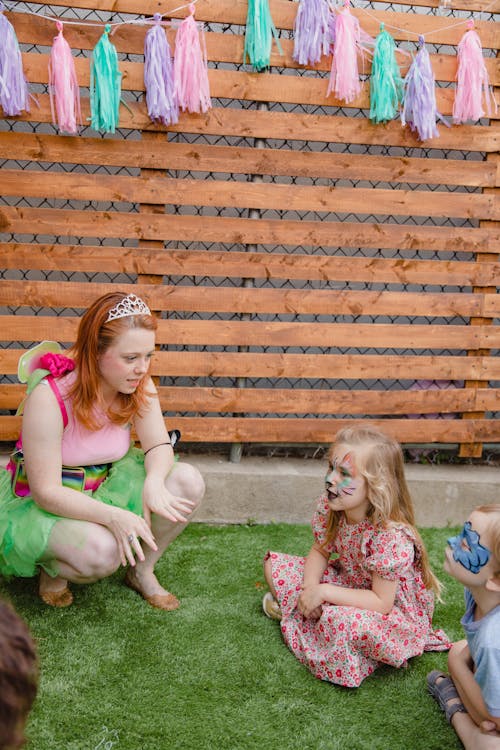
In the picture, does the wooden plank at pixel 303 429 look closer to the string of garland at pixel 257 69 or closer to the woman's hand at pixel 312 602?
the woman's hand at pixel 312 602

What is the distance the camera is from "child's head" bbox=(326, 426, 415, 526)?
2461 millimetres

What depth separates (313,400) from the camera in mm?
3805

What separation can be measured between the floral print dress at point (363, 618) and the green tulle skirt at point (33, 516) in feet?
2.32

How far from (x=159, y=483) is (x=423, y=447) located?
1956 millimetres

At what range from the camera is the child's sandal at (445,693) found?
2211 mm

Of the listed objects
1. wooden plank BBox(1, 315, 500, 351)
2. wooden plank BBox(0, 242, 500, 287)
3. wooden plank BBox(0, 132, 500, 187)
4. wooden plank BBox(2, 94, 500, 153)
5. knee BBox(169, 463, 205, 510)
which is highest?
wooden plank BBox(2, 94, 500, 153)

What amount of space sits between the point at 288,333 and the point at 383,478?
4.65ft

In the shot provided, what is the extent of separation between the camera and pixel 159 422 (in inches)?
113

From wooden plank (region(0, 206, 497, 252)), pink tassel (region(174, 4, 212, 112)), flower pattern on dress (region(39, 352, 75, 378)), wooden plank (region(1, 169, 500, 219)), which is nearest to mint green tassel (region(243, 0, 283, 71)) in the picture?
pink tassel (region(174, 4, 212, 112))

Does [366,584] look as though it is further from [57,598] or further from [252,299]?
[252,299]

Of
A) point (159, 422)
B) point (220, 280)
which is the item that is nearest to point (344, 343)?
point (220, 280)

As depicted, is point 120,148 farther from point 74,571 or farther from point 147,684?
point 147,684

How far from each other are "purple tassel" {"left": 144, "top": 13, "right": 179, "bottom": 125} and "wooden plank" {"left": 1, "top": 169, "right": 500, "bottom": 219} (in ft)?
1.11

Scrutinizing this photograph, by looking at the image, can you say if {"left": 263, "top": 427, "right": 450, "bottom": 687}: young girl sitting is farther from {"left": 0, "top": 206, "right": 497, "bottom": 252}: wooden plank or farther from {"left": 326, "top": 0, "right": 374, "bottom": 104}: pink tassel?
{"left": 326, "top": 0, "right": 374, "bottom": 104}: pink tassel
